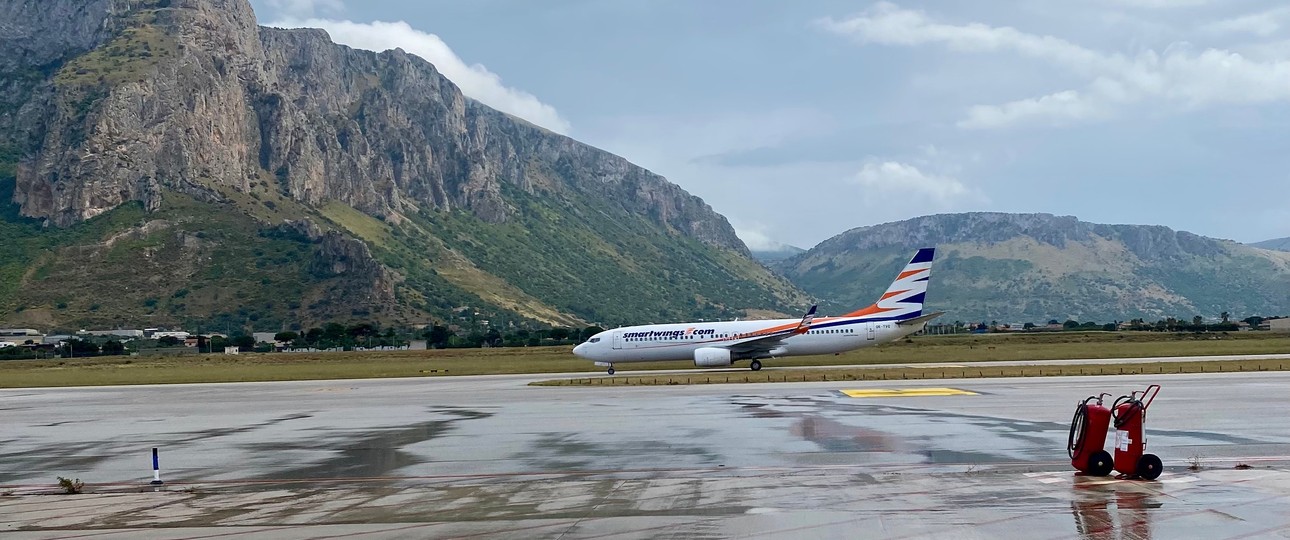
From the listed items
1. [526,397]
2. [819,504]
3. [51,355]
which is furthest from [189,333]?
[819,504]

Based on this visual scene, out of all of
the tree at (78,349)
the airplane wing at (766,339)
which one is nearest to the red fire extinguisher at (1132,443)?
the airplane wing at (766,339)

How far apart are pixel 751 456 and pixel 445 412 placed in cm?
1633

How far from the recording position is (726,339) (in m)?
64.1

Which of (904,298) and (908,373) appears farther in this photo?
(904,298)

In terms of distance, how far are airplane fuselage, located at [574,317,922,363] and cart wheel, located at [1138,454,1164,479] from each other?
4613 centimetres

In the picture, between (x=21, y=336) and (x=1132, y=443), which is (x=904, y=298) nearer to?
(x=1132, y=443)

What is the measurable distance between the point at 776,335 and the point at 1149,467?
4560cm

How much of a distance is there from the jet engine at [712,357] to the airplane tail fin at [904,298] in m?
9.15

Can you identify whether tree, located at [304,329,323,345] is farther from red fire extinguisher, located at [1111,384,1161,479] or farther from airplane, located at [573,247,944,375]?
red fire extinguisher, located at [1111,384,1161,479]

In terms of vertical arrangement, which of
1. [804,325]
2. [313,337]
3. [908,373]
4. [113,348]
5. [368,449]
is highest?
[313,337]

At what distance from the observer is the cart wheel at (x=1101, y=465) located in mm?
17672

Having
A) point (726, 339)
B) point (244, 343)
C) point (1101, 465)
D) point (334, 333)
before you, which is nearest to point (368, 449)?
point (1101, 465)

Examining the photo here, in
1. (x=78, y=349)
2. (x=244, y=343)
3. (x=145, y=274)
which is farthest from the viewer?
(x=145, y=274)

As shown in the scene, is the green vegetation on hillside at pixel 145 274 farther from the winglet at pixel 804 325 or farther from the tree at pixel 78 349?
the winglet at pixel 804 325
